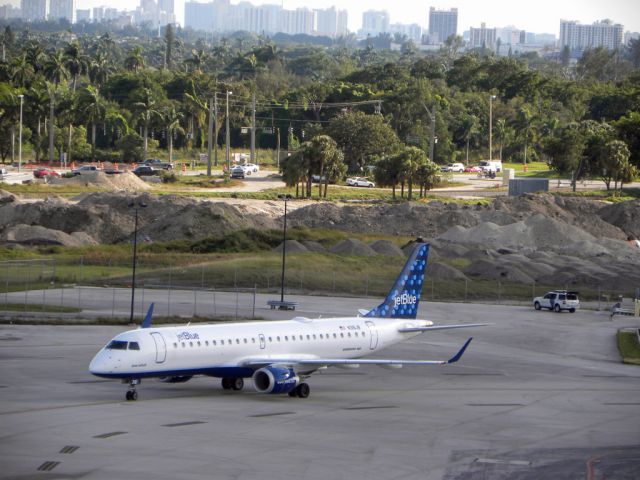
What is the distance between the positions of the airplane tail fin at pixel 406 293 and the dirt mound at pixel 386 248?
49026mm

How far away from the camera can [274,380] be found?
148ft

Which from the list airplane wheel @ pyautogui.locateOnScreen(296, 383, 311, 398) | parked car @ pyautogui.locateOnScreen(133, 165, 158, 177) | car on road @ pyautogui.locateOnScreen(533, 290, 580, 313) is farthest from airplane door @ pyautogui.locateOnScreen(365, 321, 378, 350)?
parked car @ pyautogui.locateOnScreen(133, 165, 158, 177)

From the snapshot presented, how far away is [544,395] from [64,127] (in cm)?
15957

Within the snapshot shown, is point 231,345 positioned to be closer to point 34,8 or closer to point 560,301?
point 34,8

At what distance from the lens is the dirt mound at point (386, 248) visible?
105 meters

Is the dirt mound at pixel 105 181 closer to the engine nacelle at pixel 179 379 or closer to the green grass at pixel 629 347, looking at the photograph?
the green grass at pixel 629 347

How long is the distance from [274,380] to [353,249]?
58908mm

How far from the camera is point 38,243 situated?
109 metres

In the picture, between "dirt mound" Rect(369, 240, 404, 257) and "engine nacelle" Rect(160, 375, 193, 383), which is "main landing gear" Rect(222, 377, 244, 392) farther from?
"dirt mound" Rect(369, 240, 404, 257)

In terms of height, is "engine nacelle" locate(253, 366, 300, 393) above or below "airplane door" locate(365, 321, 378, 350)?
below

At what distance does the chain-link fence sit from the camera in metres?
85.9

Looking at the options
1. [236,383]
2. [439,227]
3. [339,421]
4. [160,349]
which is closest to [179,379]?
[160,349]

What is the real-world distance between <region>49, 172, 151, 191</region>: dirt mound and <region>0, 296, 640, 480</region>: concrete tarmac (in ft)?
291

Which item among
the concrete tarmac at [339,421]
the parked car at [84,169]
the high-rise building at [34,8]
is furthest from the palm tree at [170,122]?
the high-rise building at [34,8]
